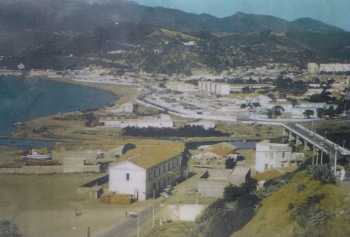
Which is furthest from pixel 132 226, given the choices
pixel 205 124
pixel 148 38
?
pixel 148 38

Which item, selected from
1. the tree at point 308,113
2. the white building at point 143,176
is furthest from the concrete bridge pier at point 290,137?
the white building at point 143,176

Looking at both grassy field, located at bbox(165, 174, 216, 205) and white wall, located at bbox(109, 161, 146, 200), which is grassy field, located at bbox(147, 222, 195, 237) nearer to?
grassy field, located at bbox(165, 174, 216, 205)

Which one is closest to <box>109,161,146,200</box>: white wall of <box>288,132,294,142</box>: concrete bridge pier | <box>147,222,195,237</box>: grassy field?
<box>147,222,195,237</box>: grassy field

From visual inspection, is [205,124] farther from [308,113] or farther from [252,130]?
[308,113]

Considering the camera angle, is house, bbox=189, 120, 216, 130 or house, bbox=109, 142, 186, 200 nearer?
house, bbox=109, 142, 186, 200

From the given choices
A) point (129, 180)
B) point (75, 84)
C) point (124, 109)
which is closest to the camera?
point (129, 180)

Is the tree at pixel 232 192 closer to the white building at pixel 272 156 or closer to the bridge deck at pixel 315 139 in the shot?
the white building at pixel 272 156

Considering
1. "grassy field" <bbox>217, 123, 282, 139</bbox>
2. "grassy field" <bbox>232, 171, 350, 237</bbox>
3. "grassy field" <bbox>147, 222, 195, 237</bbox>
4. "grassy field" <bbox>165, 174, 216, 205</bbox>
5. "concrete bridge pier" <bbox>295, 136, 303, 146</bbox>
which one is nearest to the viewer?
"grassy field" <bbox>232, 171, 350, 237</bbox>

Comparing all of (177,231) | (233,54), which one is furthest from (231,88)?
(177,231)
